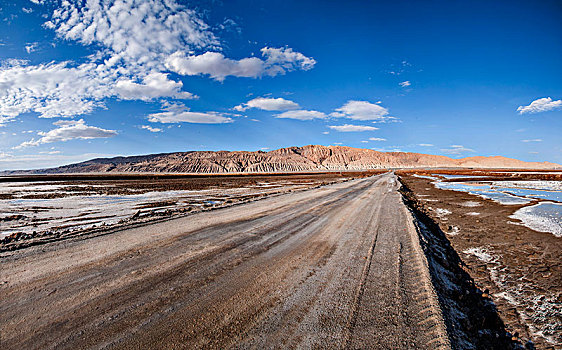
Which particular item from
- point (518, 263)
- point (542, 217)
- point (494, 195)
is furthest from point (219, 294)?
point (494, 195)

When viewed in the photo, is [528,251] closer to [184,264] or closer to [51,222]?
[184,264]

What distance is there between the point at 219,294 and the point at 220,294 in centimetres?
2

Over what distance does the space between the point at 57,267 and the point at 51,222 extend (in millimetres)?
7713

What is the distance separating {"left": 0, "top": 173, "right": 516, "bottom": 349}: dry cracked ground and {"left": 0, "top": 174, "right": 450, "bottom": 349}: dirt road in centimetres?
2

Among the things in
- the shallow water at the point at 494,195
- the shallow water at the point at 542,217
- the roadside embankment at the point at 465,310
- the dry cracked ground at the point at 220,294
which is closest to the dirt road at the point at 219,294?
the dry cracked ground at the point at 220,294

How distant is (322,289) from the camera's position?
4492 millimetres

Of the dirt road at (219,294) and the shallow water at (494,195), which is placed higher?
the dirt road at (219,294)

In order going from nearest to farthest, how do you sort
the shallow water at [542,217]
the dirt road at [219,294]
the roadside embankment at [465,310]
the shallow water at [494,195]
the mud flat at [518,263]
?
1. the dirt road at [219,294]
2. the roadside embankment at [465,310]
3. the mud flat at [518,263]
4. the shallow water at [542,217]
5. the shallow water at [494,195]

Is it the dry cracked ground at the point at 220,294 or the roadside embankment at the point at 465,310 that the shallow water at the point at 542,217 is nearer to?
the roadside embankment at the point at 465,310

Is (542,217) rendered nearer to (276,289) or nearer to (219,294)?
(276,289)

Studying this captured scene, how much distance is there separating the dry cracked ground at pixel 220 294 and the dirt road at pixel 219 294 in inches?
0.8

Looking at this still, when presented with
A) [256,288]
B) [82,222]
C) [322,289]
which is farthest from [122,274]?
[82,222]

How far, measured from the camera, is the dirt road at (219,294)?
320 centimetres

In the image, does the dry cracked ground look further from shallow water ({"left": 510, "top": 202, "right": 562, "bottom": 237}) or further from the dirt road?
shallow water ({"left": 510, "top": 202, "right": 562, "bottom": 237})
